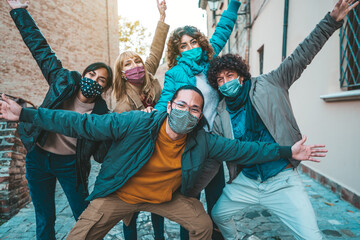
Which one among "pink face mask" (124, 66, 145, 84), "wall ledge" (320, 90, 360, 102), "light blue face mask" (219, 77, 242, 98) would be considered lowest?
"light blue face mask" (219, 77, 242, 98)

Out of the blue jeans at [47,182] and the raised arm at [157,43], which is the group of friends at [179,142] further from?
the raised arm at [157,43]

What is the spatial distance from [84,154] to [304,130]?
469 cm

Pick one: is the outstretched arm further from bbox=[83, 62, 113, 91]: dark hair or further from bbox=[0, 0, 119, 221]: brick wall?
bbox=[0, 0, 119, 221]: brick wall

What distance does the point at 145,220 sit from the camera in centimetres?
361

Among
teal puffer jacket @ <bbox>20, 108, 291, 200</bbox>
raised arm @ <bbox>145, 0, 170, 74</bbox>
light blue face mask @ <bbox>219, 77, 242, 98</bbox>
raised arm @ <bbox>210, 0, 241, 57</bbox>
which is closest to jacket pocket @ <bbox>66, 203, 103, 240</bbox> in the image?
teal puffer jacket @ <bbox>20, 108, 291, 200</bbox>

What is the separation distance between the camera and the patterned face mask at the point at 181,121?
6.86ft

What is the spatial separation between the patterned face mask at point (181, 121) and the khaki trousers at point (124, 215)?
699mm

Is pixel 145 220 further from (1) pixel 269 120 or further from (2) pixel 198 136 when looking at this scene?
(1) pixel 269 120

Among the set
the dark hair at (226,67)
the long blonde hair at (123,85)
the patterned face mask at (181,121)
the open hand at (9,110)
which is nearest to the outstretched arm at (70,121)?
the open hand at (9,110)

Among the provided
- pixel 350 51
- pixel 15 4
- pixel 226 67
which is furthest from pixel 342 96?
pixel 15 4

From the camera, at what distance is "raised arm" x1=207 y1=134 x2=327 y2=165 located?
2.08 m

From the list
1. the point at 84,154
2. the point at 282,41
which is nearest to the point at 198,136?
the point at 84,154

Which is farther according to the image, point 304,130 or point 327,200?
point 304,130

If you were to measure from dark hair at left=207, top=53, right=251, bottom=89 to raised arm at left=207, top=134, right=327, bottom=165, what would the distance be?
581 millimetres
